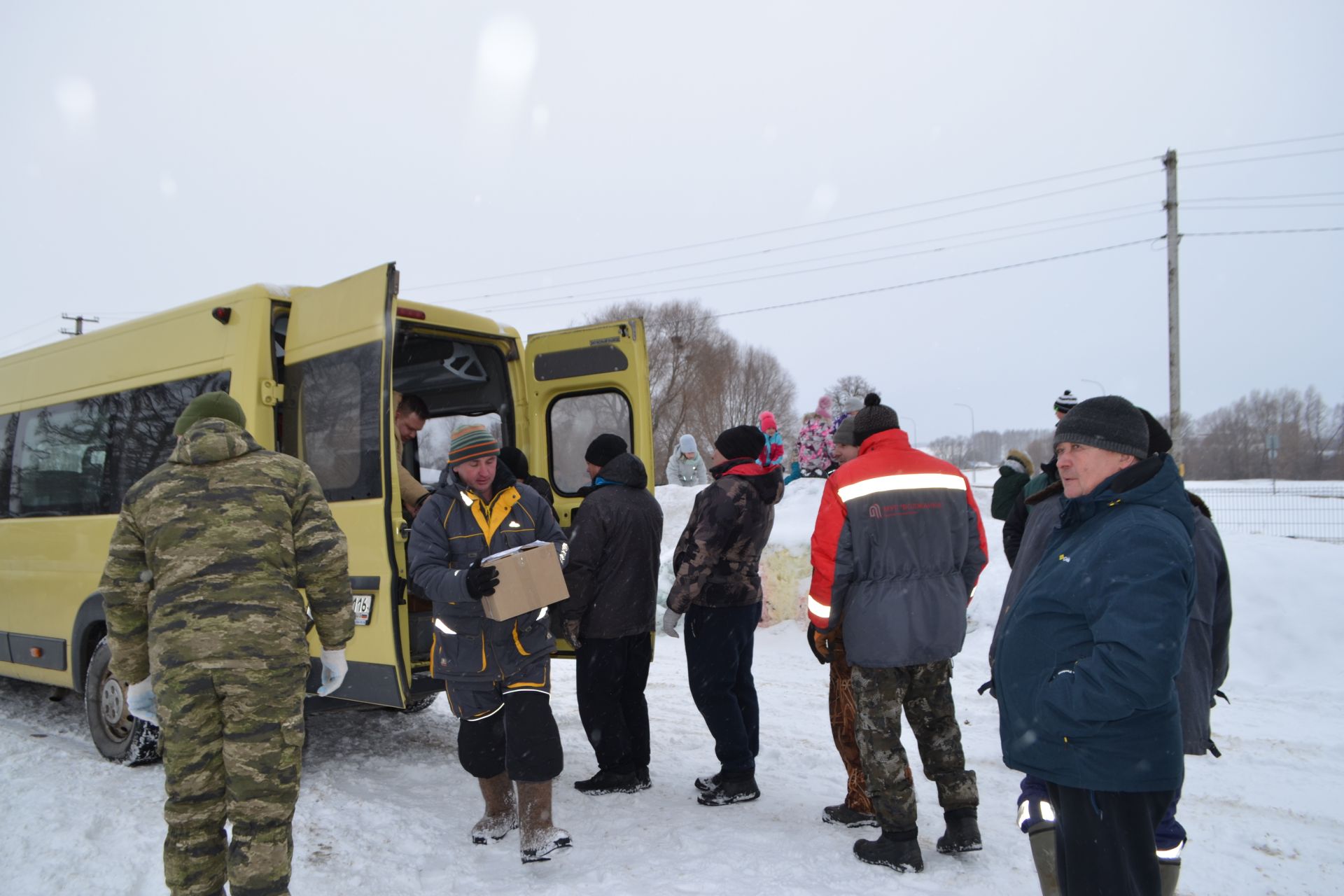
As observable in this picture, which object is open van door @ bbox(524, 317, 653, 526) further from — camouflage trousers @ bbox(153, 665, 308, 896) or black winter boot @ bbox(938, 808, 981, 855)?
camouflage trousers @ bbox(153, 665, 308, 896)

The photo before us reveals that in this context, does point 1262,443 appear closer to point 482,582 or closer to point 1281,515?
point 1281,515

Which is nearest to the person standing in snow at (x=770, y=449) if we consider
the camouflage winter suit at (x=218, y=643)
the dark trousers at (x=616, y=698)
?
the dark trousers at (x=616, y=698)

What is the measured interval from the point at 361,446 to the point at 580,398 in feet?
6.29

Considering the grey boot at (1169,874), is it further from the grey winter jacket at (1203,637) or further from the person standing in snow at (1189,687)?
the grey winter jacket at (1203,637)

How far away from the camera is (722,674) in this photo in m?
4.26

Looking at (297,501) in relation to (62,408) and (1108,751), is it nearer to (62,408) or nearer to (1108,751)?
(1108,751)

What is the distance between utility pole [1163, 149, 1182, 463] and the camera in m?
16.3

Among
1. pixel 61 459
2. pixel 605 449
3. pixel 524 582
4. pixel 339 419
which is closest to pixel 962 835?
pixel 524 582

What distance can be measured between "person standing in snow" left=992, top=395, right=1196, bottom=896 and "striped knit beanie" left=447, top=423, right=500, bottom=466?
7.63 ft

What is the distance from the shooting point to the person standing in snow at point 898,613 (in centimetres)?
349

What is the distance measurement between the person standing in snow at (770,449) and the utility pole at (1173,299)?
11493 millimetres

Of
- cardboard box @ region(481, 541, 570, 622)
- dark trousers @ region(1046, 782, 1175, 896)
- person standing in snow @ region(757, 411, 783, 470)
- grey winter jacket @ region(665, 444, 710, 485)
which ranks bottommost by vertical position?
dark trousers @ region(1046, 782, 1175, 896)

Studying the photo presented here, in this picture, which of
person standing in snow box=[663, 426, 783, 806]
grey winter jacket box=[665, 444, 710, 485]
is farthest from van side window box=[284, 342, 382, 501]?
grey winter jacket box=[665, 444, 710, 485]

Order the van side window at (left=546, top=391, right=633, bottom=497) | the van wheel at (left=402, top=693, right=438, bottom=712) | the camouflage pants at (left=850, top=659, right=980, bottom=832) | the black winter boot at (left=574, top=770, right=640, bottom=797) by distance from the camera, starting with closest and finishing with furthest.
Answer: the camouflage pants at (left=850, top=659, right=980, bottom=832), the black winter boot at (left=574, top=770, right=640, bottom=797), the van side window at (left=546, top=391, right=633, bottom=497), the van wheel at (left=402, top=693, right=438, bottom=712)
